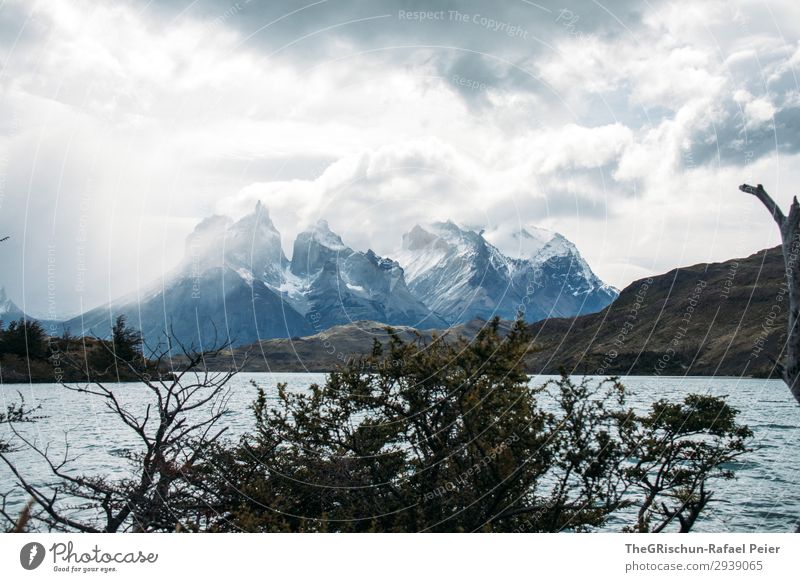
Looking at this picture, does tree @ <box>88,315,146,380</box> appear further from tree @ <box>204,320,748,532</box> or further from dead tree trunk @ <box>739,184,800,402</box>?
dead tree trunk @ <box>739,184,800,402</box>

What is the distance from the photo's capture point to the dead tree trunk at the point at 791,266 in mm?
8828

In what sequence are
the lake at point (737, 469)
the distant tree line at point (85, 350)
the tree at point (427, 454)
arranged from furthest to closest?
the lake at point (737, 469)
the tree at point (427, 454)
the distant tree line at point (85, 350)

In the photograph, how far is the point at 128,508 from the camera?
1005 cm

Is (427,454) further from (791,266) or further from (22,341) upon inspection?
(22,341)

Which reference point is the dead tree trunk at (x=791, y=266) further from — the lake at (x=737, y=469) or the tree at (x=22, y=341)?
the tree at (x=22, y=341)

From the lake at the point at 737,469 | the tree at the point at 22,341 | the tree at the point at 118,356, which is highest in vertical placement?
the tree at the point at 22,341

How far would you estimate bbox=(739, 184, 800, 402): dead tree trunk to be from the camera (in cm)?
883

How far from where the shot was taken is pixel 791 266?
9.18m

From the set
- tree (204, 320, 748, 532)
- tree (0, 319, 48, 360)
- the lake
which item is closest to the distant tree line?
tree (0, 319, 48, 360)

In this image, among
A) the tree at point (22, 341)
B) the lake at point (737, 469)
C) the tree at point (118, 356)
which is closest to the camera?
the tree at point (118, 356)

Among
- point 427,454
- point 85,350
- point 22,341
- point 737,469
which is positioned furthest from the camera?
point 22,341

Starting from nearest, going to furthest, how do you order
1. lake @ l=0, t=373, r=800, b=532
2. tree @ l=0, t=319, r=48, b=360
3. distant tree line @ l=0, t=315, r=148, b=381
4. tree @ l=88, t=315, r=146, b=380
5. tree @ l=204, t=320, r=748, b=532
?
tree @ l=88, t=315, r=146, b=380, distant tree line @ l=0, t=315, r=148, b=381, tree @ l=204, t=320, r=748, b=532, lake @ l=0, t=373, r=800, b=532, tree @ l=0, t=319, r=48, b=360

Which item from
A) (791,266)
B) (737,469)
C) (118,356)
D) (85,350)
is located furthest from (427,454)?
(737,469)

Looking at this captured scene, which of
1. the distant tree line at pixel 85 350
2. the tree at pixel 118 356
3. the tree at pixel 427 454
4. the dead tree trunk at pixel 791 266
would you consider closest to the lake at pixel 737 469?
the tree at pixel 118 356
